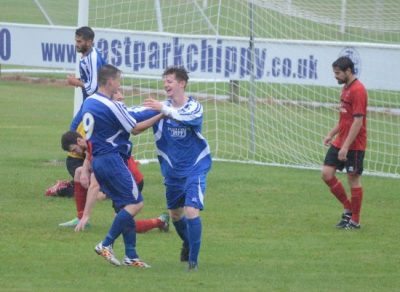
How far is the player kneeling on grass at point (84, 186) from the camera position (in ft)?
41.7

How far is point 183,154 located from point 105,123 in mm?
792

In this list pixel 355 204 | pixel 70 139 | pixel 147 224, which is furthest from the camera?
pixel 355 204

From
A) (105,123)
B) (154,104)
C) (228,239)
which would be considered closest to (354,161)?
(228,239)

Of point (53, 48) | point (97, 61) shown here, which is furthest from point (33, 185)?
point (53, 48)

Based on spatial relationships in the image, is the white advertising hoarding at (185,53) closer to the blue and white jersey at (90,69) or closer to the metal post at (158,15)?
the metal post at (158,15)

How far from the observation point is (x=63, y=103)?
89.5ft

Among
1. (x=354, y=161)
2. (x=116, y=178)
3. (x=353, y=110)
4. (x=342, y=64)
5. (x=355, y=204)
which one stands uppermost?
(x=342, y=64)

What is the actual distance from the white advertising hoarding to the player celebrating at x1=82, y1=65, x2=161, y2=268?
26.0 ft

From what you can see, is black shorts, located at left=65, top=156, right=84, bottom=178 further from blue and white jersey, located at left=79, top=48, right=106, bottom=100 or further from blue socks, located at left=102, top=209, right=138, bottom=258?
blue socks, located at left=102, top=209, right=138, bottom=258

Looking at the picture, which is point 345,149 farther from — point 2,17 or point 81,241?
point 2,17

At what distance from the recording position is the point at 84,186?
1311 cm

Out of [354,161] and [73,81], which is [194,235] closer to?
[354,161]

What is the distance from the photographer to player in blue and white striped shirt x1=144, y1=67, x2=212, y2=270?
1062 cm

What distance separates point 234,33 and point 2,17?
13397 mm
